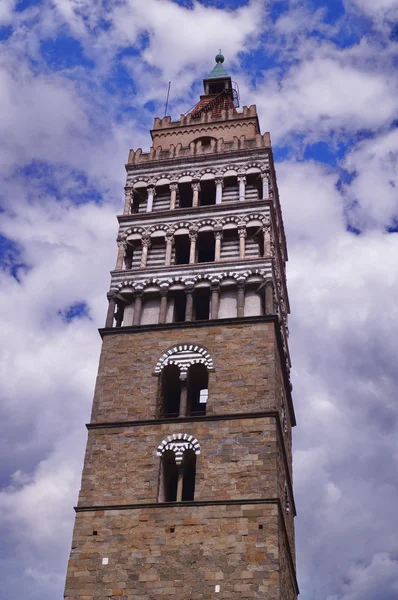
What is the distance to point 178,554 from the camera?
22594 millimetres

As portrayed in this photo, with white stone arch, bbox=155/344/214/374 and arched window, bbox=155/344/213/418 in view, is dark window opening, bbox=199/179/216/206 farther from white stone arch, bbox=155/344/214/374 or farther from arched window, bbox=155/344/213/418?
arched window, bbox=155/344/213/418

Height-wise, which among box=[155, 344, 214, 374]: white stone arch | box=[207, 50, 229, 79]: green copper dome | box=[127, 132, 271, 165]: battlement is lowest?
box=[155, 344, 214, 374]: white stone arch

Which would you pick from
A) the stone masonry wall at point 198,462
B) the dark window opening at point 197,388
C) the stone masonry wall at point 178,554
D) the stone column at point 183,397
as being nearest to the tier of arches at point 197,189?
the dark window opening at point 197,388

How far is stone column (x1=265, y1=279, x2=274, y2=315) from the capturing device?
27906 millimetres

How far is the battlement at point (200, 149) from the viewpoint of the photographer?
33594 millimetres

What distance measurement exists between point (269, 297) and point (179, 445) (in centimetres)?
605

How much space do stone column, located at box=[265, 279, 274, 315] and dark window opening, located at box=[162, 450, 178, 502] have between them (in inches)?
228

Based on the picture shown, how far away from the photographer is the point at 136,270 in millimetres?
29984

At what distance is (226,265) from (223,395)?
534cm

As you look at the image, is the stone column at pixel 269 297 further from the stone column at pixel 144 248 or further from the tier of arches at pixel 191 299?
the stone column at pixel 144 248

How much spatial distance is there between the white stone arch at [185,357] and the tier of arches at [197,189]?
6.66 metres

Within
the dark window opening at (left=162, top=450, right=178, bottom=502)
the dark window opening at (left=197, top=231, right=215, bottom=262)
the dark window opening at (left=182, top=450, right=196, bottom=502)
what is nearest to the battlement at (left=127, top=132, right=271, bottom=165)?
the dark window opening at (left=197, top=231, right=215, bottom=262)

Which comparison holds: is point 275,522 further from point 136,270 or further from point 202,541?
point 136,270

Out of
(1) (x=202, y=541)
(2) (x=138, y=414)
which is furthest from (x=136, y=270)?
(1) (x=202, y=541)
